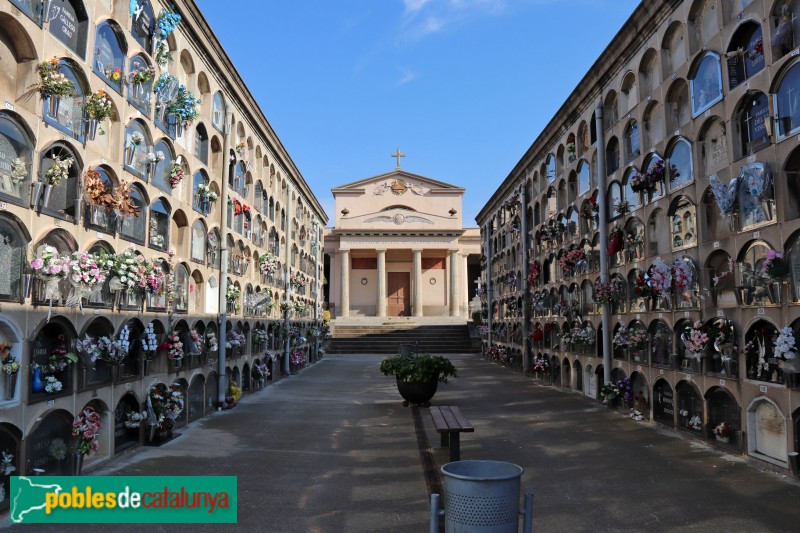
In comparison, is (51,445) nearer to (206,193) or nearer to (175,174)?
(175,174)

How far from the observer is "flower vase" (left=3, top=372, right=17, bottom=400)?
5.55 metres

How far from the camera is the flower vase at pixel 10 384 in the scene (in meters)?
5.55

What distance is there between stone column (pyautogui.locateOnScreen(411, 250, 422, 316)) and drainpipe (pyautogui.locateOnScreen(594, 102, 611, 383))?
2687cm

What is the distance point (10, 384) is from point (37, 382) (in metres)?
0.38

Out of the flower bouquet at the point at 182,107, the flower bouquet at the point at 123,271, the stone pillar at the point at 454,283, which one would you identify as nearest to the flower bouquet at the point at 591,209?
the flower bouquet at the point at 182,107

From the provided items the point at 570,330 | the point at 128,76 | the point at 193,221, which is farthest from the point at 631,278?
the point at 128,76

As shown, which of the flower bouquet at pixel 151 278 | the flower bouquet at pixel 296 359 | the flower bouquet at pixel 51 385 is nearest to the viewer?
the flower bouquet at pixel 51 385

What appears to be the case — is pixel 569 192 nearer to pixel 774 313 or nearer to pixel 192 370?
pixel 774 313

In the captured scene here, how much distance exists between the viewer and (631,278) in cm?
1095

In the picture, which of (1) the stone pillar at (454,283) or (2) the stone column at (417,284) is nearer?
(2) the stone column at (417,284)

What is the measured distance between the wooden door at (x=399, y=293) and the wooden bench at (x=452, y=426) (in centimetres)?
3431

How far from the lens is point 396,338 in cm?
3278

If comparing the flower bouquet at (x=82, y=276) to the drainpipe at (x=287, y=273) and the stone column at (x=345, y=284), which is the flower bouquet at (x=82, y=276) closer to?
the drainpipe at (x=287, y=273)

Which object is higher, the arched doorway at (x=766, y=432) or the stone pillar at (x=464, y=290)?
the stone pillar at (x=464, y=290)
